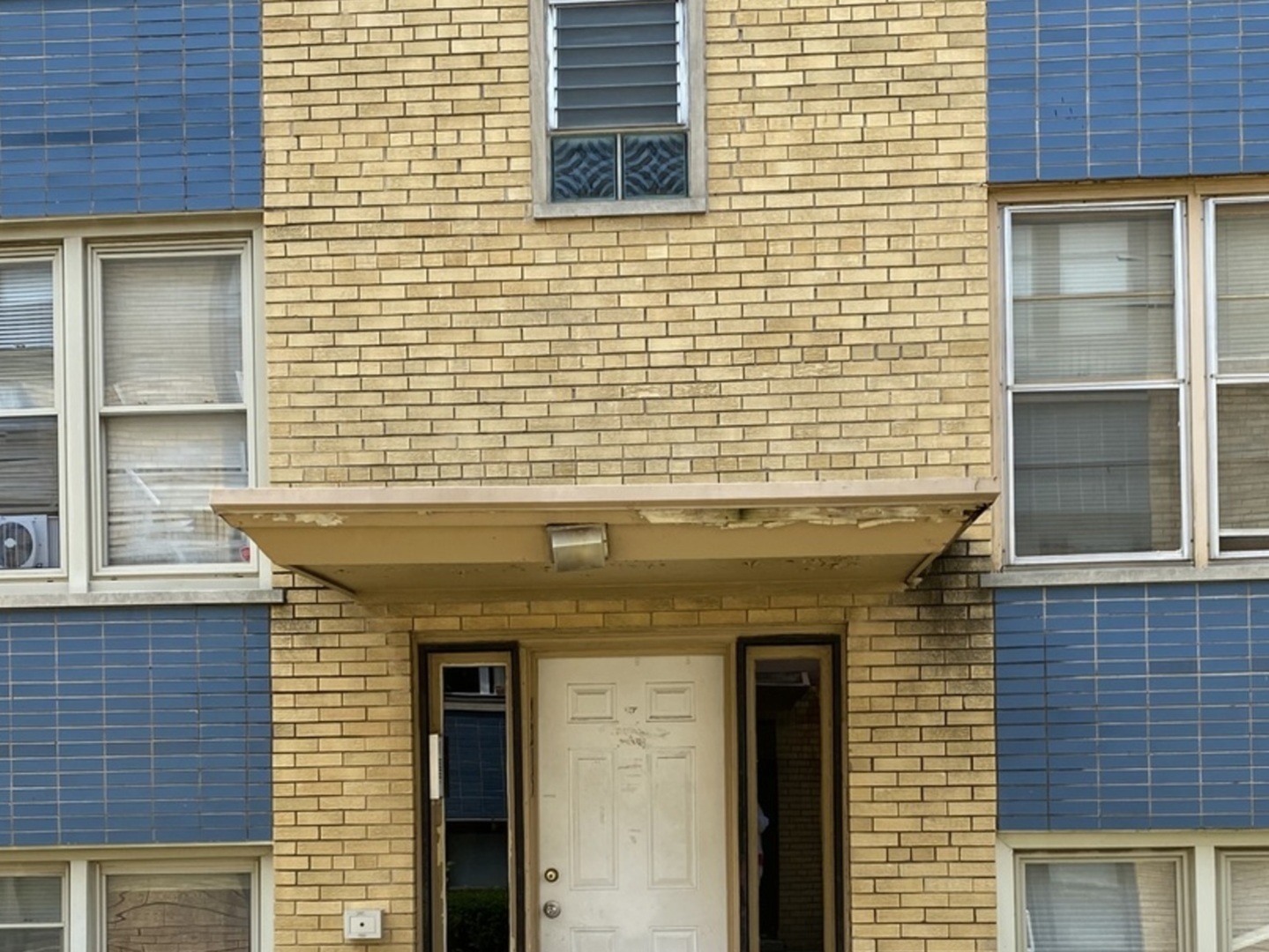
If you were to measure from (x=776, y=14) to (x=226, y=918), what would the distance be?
15.8 feet

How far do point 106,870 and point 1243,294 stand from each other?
19.0 ft

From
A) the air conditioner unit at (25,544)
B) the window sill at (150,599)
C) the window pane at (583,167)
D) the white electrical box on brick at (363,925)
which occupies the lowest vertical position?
the white electrical box on brick at (363,925)

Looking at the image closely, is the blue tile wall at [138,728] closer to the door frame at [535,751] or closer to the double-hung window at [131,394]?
the double-hung window at [131,394]

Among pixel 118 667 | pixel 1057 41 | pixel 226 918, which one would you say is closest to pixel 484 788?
pixel 226 918

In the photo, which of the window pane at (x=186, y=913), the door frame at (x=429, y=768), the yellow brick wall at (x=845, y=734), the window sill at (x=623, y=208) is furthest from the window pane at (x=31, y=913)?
the window sill at (x=623, y=208)

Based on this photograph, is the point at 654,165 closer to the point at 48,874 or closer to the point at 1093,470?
the point at 1093,470

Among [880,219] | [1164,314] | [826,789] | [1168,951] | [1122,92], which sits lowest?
[1168,951]

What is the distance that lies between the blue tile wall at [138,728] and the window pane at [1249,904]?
4.29 m

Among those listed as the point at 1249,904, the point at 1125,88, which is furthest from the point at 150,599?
the point at 1249,904

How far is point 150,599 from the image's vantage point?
6.68 m

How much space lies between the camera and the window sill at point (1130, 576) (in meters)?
6.40

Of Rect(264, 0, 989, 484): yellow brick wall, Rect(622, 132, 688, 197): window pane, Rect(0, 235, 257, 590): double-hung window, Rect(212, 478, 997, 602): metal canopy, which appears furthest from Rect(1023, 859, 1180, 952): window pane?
Rect(0, 235, 257, 590): double-hung window

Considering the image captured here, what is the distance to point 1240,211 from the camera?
6.70 meters

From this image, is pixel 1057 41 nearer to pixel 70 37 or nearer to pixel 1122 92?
pixel 1122 92
